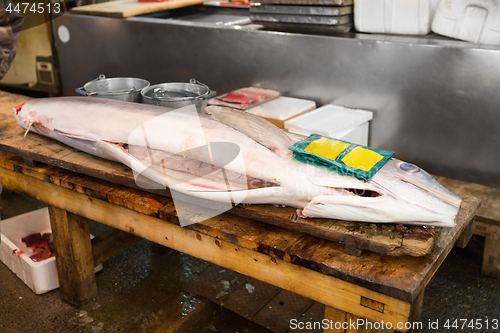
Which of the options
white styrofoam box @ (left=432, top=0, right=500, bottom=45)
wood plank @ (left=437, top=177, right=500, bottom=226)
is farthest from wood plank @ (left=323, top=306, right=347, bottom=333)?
white styrofoam box @ (left=432, top=0, right=500, bottom=45)

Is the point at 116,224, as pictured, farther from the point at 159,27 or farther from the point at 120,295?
the point at 159,27

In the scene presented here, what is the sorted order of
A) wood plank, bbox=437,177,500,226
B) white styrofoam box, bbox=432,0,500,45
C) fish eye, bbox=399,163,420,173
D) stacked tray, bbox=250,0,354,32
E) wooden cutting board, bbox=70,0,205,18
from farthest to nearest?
1. wooden cutting board, bbox=70,0,205,18
2. stacked tray, bbox=250,0,354,32
3. white styrofoam box, bbox=432,0,500,45
4. wood plank, bbox=437,177,500,226
5. fish eye, bbox=399,163,420,173

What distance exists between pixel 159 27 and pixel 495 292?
296 centimetres

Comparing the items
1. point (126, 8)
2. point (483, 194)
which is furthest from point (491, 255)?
point (126, 8)

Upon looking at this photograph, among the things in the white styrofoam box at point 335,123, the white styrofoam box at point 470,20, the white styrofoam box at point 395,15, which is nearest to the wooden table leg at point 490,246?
the white styrofoam box at point 335,123

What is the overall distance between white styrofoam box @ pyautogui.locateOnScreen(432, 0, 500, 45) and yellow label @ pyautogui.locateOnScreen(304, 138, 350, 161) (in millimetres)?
1467

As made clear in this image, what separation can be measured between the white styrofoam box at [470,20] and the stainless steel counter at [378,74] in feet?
0.36

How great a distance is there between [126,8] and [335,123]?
2.31 m

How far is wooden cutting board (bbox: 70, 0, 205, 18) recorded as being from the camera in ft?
12.3

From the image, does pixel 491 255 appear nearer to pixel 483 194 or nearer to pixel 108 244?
pixel 483 194

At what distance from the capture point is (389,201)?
4.48 feet

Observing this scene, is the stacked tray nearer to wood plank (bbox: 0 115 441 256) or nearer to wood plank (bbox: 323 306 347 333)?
wood plank (bbox: 0 115 441 256)

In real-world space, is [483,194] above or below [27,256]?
above

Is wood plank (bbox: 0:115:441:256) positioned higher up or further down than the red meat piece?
higher up
